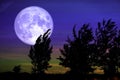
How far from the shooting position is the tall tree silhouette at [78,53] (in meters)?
36.6

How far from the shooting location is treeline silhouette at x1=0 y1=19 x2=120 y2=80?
36906 millimetres

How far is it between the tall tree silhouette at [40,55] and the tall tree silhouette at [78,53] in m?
1.84

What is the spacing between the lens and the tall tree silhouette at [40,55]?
3928 centimetres

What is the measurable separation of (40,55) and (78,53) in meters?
5.49

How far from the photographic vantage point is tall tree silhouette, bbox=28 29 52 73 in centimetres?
3928

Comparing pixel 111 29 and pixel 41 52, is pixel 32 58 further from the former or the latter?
pixel 111 29

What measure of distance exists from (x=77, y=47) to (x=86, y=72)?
3218mm

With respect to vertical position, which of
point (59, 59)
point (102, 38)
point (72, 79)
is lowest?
point (72, 79)

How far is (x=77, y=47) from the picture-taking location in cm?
3728

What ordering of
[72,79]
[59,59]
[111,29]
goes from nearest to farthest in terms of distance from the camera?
[72,79] → [59,59] → [111,29]

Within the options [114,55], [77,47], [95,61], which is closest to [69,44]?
[77,47]

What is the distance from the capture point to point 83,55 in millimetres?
37094

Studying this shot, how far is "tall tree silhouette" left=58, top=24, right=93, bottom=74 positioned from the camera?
120ft

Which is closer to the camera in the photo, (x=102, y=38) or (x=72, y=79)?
(x=72, y=79)
